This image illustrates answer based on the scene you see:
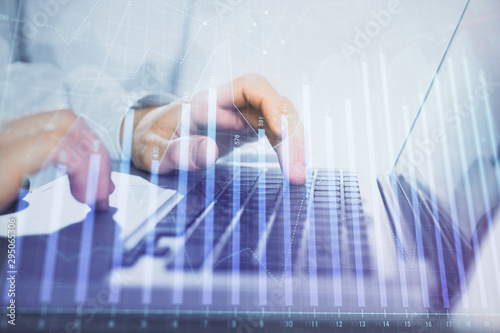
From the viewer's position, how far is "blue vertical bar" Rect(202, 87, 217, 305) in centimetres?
88

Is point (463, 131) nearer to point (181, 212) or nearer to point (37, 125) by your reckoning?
point (181, 212)

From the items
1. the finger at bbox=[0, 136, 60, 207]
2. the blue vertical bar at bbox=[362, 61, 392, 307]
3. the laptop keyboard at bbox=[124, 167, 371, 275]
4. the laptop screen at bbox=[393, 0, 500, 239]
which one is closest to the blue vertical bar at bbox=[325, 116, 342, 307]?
the laptop keyboard at bbox=[124, 167, 371, 275]

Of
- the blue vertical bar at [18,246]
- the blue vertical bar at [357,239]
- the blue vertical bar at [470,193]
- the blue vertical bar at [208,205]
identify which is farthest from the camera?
the blue vertical bar at [470,193]

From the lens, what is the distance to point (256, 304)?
903 mm

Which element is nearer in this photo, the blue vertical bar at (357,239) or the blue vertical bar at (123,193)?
the blue vertical bar at (123,193)

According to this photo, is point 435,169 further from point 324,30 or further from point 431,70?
point 324,30

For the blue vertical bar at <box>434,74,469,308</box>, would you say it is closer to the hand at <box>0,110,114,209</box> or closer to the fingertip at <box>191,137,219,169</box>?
the fingertip at <box>191,137,219,169</box>

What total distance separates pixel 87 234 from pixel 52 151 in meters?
0.20

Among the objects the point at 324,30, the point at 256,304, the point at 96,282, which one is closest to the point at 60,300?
the point at 96,282

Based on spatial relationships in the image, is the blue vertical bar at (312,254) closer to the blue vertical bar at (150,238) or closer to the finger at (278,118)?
the finger at (278,118)

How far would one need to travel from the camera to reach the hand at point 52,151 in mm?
826
